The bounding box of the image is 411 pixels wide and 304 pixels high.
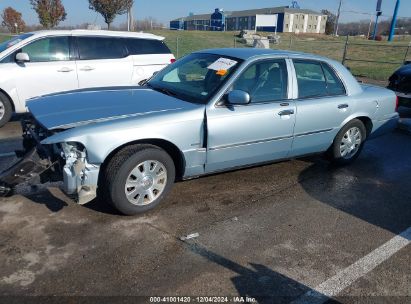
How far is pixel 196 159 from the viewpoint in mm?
4086

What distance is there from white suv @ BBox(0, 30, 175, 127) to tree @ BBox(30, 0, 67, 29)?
30675 mm

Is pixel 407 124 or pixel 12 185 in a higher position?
pixel 12 185

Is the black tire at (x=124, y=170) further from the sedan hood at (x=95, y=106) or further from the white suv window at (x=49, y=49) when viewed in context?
the white suv window at (x=49, y=49)

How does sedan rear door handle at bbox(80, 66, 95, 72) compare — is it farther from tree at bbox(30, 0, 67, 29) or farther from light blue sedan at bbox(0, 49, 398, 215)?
tree at bbox(30, 0, 67, 29)

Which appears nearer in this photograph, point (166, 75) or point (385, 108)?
point (166, 75)

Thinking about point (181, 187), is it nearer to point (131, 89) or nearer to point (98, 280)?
point (131, 89)

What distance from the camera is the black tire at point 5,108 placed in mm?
6723

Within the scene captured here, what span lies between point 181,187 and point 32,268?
2023 mm

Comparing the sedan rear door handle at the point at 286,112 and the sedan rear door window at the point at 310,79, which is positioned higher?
the sedan rear door window at the point at 310,79

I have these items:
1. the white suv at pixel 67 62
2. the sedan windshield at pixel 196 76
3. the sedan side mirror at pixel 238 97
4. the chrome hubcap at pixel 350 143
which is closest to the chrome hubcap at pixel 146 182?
the sedan windshield at pixel 196 76

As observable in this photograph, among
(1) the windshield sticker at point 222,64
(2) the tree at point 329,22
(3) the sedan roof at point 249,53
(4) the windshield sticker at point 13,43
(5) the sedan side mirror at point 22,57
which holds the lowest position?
(2) the tree at point 329,22

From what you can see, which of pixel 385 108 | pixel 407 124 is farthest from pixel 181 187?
pixel 407 124

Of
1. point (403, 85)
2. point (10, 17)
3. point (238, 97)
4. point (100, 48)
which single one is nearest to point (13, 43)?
point (100, 48)

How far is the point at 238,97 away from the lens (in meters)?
4.00
